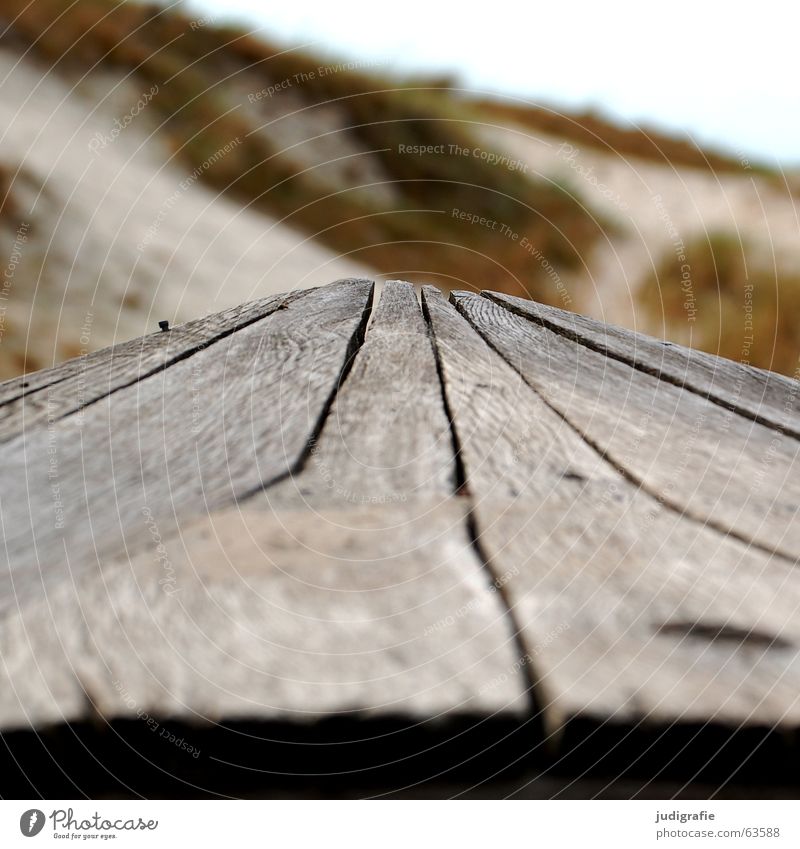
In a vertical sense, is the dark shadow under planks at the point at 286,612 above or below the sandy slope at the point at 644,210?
below

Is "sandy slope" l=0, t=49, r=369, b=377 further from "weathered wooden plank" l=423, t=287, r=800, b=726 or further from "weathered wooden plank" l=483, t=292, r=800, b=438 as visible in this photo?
"weathered wooden plank" l=423, t=287, r=800, b=726

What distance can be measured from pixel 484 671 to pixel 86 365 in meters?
0.71

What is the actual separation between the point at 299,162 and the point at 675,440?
6.55 metres

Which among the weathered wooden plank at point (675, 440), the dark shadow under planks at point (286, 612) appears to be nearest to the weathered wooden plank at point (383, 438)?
the dark shadow under planks at point (286, 612)

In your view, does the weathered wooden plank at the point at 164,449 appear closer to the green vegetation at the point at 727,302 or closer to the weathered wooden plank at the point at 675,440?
the weathered wooden plank at the point at 675,440

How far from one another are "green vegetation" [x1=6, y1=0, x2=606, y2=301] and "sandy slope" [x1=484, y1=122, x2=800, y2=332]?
0.63 metres

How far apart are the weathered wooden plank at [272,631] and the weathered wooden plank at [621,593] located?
3 cm

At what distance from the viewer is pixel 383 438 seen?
627 mm

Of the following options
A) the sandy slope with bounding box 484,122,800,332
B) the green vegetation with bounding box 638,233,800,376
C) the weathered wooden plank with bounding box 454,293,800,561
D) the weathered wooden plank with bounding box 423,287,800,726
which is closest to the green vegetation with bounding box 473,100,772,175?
the sandy slope with bounding box 484,122,800,332

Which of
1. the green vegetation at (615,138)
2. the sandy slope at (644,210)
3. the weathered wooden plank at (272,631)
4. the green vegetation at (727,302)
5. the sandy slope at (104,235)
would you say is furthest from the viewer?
the green vegetation at (615,138)

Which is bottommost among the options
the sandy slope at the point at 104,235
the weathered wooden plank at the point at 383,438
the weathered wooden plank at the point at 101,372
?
the weathered wooden plank at the point at 383,438

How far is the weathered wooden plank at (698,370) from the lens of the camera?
82 cm

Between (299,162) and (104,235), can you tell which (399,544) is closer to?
(104,235)

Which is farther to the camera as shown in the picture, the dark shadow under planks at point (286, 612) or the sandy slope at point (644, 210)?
the sandy slope at point (644, 210)
